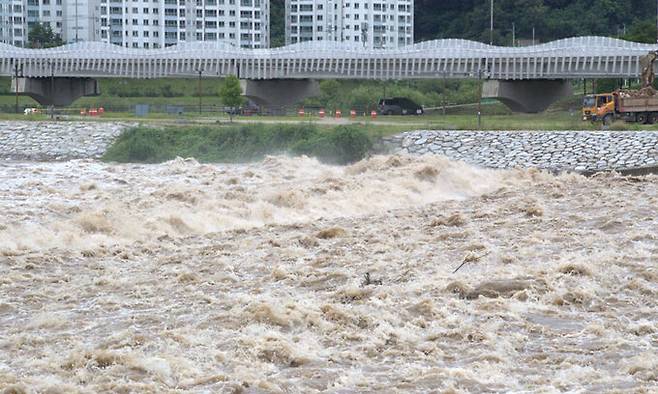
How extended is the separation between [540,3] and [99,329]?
115715mm

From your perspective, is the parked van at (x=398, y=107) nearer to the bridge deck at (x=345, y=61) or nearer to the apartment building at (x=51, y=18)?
the bridge deck at (x=345, y=61)

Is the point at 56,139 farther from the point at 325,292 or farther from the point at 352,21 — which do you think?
the point at 352,21

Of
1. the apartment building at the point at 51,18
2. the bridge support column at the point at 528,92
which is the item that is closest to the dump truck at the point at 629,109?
the bridge support column at the point at 528,92

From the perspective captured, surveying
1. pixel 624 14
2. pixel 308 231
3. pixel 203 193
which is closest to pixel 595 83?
pixel 624 14

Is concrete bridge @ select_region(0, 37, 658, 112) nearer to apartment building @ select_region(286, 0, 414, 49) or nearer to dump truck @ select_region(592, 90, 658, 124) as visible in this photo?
dump truck @ select_region(592, 90, 658, 124)

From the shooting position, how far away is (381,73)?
9225 cm

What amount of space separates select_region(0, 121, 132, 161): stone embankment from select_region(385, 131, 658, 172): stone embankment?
14.8 meters

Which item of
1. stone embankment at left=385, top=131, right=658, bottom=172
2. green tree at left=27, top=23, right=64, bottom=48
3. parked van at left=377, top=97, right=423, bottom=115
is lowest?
stone embankment at left=385, top=131, right=658, bottom=172

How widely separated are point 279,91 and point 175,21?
54.4 meters

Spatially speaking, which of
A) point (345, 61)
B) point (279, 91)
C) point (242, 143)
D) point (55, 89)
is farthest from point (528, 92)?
point (55, 89)

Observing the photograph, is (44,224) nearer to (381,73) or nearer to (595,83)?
(381,73)

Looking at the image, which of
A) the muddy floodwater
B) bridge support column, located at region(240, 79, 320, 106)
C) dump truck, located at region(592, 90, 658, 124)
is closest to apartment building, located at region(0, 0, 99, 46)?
bridge support column, located at region(240, 79, 320, 106)

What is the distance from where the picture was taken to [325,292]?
26531 mm

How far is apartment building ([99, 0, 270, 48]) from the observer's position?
5792 inches
